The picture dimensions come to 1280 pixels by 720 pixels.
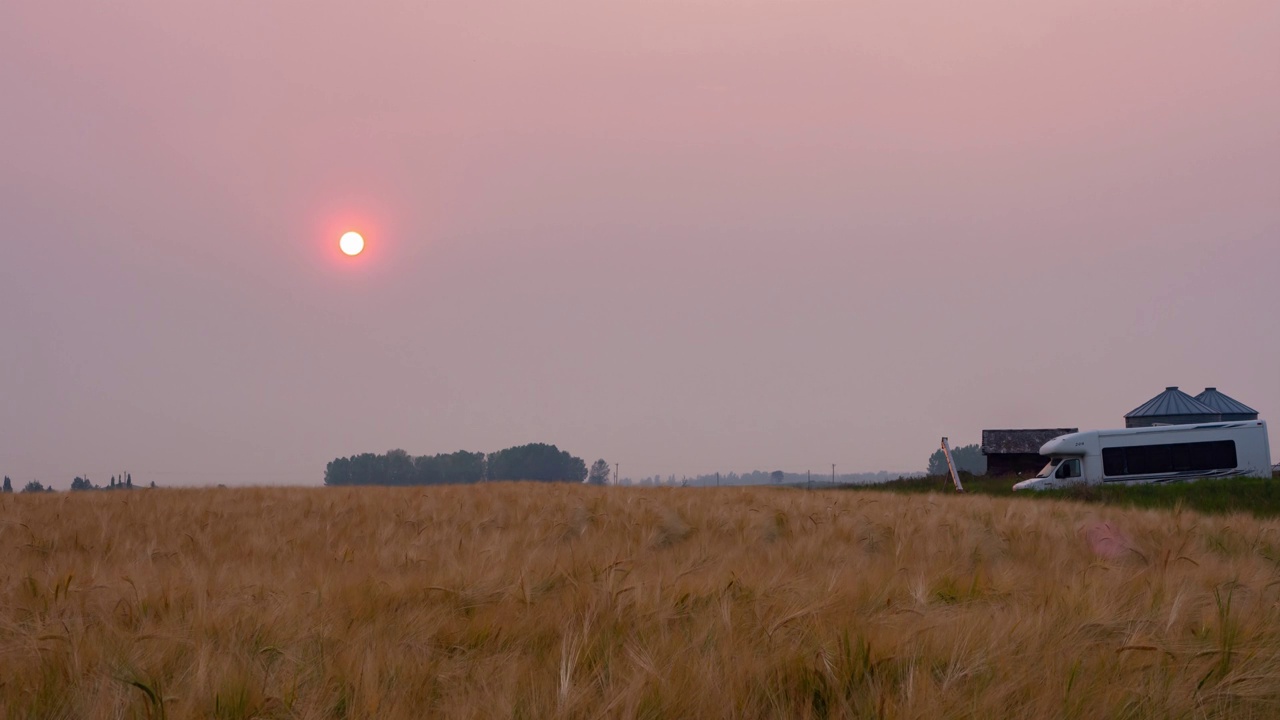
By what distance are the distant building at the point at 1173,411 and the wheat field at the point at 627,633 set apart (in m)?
50.3

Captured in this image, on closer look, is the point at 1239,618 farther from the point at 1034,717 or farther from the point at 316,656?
the point at 316,656

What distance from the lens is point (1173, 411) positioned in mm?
49219

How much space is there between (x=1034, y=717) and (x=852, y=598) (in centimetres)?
148

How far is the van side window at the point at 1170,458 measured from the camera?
88.2ft

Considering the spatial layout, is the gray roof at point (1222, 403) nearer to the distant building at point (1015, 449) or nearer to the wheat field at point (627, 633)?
the distant building at point (1015, 449)

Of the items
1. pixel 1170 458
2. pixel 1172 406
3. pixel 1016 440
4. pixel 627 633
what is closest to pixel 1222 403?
pixel 1172 406

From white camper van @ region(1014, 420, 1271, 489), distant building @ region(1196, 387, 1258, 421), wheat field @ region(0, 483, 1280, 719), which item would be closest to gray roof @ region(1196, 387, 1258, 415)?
distant building @ region(1196, 387, 1258, 421)

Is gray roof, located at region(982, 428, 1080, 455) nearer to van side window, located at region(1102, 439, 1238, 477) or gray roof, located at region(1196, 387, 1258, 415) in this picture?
gray roof, located at region(1196, 387, 1258, 415)

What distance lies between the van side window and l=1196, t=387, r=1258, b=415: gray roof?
28062 millimetres

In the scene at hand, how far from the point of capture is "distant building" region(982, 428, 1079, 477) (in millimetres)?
45406

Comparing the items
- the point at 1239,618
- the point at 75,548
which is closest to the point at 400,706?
the point at 1239,618

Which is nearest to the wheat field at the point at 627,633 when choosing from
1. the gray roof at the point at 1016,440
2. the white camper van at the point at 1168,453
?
the white camper van at the point at 1168,453

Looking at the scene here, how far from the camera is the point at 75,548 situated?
7348 millimetres

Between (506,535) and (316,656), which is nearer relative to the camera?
(316,656)
